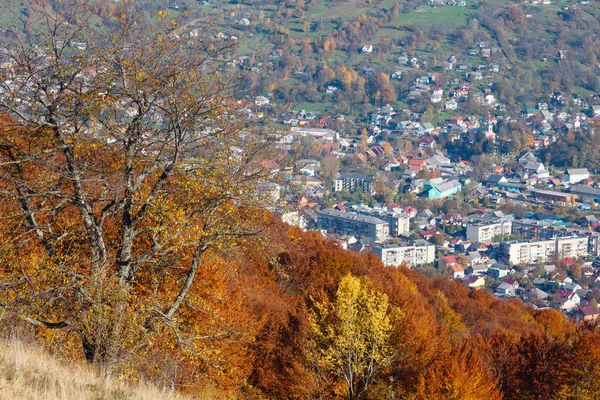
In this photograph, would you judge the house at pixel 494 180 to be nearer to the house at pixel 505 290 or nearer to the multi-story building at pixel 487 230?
the multi-story building at pixel 487 230

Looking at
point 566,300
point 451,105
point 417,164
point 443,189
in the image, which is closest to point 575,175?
point 443,189

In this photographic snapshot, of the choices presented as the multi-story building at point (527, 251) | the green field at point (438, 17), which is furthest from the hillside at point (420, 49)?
the multi-story building at point (527, 251)

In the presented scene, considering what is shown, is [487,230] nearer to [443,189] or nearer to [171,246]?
[443,189]

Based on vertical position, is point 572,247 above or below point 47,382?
below

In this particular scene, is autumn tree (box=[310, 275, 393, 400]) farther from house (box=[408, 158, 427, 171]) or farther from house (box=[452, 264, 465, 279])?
house (box=[408, 158, 427, 171])

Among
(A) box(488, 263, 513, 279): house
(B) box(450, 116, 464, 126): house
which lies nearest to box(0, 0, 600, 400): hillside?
(A) box(488, 263, 513, 279): house

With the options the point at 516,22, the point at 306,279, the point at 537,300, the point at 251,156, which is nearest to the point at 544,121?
the point at 516,22
